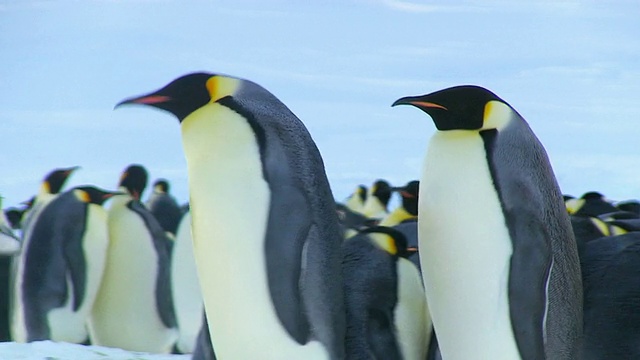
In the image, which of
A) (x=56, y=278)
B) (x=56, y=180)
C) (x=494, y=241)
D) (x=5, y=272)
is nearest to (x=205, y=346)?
(x=494, y=241)

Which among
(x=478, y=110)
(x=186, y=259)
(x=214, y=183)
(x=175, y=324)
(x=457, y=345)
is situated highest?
(x=478, y=110)

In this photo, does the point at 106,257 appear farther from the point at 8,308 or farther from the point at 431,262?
the point at 431,262

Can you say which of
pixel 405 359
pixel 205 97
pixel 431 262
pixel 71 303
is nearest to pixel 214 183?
pixel 205 97

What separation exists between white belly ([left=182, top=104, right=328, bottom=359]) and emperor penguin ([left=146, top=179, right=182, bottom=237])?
353 cm

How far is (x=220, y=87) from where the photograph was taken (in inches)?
88.0

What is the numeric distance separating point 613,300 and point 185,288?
237cm

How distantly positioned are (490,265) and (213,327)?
24.3 inches

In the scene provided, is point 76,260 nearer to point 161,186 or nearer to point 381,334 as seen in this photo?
point 381,334

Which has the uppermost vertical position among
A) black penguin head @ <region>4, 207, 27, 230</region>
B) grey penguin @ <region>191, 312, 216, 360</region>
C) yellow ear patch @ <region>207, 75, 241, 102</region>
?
yellow ear patch @ <region>207, 75, 241, 102</region>

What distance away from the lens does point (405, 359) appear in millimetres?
2447

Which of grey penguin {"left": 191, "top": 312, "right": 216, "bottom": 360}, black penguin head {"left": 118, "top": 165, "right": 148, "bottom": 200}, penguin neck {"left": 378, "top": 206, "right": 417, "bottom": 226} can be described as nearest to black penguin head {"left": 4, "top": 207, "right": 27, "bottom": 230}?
black penguin head {"left": 118, "top": 165, "right": 148, "bottom": 200}

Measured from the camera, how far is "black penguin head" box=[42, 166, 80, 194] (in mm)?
4828

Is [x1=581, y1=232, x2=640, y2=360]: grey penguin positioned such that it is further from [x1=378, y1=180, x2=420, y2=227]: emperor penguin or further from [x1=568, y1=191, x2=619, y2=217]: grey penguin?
[x1=568, y1=191, x2=619, y2=217]: grey penguin

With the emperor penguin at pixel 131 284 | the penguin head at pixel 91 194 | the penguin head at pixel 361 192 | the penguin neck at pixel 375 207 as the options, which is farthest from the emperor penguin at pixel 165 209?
the penguin head at pixel 361 192
